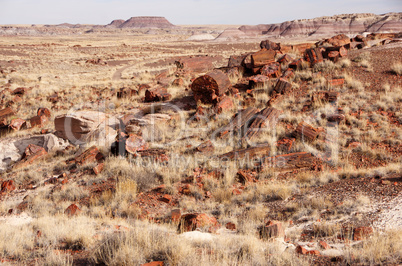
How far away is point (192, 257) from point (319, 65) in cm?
1273

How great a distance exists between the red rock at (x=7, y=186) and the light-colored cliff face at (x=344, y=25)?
83719 mm

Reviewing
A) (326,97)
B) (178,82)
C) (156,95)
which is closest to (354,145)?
(326,97)

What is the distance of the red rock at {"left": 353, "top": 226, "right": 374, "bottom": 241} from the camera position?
4414 millimetres

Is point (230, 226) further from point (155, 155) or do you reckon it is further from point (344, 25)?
point (344, 25)

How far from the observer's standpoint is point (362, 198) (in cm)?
562

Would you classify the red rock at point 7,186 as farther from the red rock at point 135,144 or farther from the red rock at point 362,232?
the red rock at point 362,232

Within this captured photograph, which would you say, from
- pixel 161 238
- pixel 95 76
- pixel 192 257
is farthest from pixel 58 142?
pixel 95 76

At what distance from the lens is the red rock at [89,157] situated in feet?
31.4

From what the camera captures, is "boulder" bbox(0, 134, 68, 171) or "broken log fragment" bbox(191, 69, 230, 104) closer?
"boulder" bbox(0, 134, 68, 171)

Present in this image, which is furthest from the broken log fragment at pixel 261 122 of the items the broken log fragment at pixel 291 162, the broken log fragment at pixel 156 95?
the broken log fragment at pixel 156 95

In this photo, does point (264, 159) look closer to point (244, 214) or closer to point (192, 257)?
point (244, 214)

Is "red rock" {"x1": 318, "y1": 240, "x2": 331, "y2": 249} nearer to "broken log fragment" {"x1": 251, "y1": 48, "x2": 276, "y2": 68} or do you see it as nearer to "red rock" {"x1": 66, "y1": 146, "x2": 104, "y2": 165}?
"red rock" {"x1": 66, "y1": 146, "x2": 104, "y2": 165}

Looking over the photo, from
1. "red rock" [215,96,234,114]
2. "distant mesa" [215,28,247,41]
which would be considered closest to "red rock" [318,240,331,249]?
"red rock" [215,96,234,114]

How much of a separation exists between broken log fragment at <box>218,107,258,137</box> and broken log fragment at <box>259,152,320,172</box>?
2123 millimetres
